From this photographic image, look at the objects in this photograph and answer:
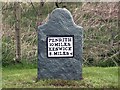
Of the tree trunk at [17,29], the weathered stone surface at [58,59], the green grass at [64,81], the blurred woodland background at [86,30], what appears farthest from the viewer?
the blurred woodland background at [86,30]

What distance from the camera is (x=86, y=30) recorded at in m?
9.16

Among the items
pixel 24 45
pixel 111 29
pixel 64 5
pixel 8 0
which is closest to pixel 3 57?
pixel 24 45

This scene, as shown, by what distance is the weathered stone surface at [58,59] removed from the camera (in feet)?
19.8

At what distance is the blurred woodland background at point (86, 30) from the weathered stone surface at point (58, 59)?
2.55 metres

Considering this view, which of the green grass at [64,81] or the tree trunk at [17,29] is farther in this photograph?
the tree trunk at [17,29]

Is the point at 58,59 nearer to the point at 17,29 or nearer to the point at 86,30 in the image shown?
the point at 17,29

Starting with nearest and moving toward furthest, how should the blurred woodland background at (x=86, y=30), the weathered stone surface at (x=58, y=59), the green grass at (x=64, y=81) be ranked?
the green grass at (x=64, y=81), the weathered stone surface at (x=58, y=59), the blurred woodland background at (x=86, y=30)

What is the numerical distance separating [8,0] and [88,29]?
2194 mm

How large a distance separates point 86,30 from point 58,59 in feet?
10.6

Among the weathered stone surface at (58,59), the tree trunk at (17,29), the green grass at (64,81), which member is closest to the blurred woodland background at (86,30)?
the tree trunk at (17,29)

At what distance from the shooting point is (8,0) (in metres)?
9.18

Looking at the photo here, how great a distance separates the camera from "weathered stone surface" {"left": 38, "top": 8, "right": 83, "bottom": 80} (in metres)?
6.04

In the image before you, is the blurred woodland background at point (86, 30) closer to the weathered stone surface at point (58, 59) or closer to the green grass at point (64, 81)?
the green grass at point (64, 81)

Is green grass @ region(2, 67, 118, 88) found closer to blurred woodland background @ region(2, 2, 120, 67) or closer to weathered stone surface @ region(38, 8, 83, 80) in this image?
weathered stone surface @ region(38, 8, 83, 80)
